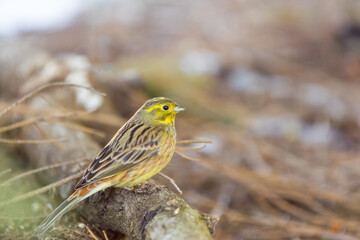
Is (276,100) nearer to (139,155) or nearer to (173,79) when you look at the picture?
(173,79)

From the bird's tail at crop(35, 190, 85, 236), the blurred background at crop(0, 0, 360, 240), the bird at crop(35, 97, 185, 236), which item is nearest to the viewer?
the bird's tail at crop(35, 190, 85, 236)


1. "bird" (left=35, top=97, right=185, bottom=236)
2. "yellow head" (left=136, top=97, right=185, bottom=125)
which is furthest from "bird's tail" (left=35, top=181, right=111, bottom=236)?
"yellow head" (left=136, top=97, right=185, bottom=125)

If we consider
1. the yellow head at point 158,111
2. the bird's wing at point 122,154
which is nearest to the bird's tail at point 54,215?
the bird's wing at point 122,154

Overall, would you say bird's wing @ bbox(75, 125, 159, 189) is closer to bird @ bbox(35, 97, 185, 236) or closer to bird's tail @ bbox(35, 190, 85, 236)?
bird @ bbox(35, 97, 185, 236)

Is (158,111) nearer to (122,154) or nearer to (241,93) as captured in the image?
(122,154)

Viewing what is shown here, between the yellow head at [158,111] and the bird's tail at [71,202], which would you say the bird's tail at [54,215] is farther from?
the yellow head at [158,111]

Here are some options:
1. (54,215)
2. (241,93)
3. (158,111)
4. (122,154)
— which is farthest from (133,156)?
(241,93)

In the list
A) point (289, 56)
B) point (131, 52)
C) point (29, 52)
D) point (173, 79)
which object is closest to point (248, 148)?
point (173, 79)
